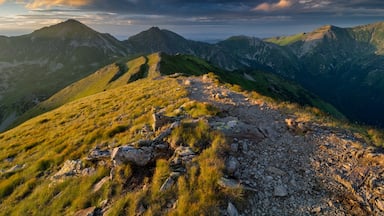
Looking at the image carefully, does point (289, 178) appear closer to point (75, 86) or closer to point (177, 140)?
point (177, 140)

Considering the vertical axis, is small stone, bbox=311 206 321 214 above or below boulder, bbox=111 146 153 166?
below

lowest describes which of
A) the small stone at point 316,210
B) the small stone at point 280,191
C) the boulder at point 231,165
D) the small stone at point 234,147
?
the small stone at point 316,210

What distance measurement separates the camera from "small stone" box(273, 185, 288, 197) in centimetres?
Answer: 1116

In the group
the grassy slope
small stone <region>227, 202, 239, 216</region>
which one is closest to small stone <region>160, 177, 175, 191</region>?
the grassy slope

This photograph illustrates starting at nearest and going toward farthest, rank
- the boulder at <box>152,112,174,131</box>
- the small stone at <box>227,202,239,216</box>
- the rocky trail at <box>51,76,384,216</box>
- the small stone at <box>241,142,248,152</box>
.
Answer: the small stone at <box>227,202,239,216</box>
the rocky trail at <box>51,76,384,216</box>
the small stone at <box>241,142,248,152</box>
the boulder at <box>152,112,174,131</box>

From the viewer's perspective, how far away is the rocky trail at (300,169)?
10.7 meters

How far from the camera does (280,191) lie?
11297 millimetres

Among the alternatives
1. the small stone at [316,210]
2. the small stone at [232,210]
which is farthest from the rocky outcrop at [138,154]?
the small stone at [316,210]

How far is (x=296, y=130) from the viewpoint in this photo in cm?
1634

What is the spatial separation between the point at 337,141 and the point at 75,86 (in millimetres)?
171365

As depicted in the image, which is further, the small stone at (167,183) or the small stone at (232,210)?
the small stone at (167,183)

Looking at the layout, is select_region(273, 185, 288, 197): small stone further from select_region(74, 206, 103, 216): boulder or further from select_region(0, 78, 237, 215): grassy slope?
select_region(74, 206, 103, 216): boulder

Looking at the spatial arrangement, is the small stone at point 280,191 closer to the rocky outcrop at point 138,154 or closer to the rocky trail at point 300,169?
the rocky trail at point 300,169

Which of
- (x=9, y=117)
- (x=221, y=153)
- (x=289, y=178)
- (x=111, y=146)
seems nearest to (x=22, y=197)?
(x=111, y=146)
